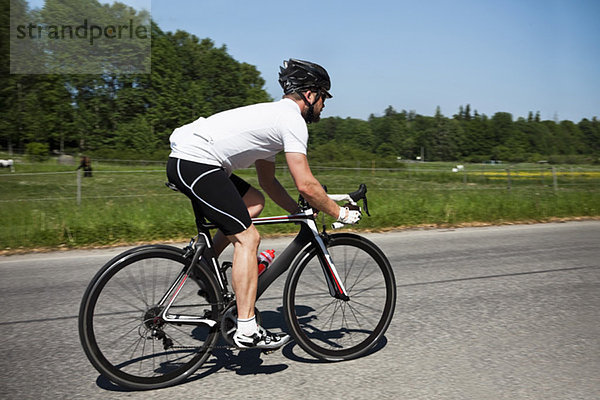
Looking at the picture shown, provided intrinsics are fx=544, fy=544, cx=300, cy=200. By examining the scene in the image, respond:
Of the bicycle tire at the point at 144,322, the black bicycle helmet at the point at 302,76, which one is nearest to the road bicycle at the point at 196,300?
the bicycle tire at the point at 144,322

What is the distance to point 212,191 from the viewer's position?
3439mm

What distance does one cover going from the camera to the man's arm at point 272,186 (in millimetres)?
3982

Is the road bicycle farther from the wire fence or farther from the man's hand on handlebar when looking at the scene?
the wire fence

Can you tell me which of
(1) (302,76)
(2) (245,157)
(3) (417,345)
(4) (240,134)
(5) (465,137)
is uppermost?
(5) (465,137)

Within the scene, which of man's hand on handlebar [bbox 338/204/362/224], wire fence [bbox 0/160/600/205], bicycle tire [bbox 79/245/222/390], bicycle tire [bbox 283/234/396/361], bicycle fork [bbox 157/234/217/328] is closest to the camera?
bicycle tire [bbox 79/245/222/390]

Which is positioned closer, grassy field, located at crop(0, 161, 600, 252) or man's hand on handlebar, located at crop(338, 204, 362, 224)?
man's hand on handlebar, located at crop(338, 204, 362, 224)

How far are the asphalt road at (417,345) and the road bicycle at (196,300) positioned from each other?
0.16 meters

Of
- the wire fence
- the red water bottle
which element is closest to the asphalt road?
the red water bottle

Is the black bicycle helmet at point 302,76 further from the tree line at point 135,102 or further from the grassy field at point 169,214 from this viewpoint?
the tree line at point 135,102

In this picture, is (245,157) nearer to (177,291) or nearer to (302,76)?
(302,76)

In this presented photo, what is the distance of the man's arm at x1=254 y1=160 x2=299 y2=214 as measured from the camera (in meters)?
3.98

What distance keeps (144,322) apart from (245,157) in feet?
4.20

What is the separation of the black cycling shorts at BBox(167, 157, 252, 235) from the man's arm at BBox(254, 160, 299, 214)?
1.76 ft

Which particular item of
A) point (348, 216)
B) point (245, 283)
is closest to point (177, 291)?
point (245, 283)
